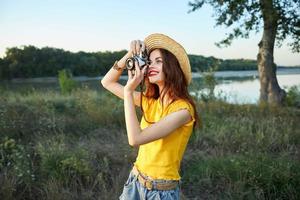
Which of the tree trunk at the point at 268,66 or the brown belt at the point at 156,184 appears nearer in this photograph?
the brown belt at the point at 156,184

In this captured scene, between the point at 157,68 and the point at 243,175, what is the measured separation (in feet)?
7.16

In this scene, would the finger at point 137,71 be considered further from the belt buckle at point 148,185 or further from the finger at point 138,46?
the belt buckle at point 148,185

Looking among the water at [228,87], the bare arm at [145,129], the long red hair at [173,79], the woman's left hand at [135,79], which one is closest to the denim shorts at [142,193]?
the bare arm at [145,129]

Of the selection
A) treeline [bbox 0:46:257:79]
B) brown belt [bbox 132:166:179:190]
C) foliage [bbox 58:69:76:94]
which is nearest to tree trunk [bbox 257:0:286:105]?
foliage [bbox 58:69:76:94]

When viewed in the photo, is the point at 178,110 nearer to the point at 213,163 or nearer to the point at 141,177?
the point at 141,177

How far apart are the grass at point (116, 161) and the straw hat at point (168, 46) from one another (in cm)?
184

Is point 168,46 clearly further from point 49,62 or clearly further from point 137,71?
point 49,62

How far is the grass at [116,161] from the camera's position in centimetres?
341

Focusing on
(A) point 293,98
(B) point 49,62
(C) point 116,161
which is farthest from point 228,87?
(B) point 49,62

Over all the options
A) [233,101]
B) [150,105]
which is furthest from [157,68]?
[233,101]

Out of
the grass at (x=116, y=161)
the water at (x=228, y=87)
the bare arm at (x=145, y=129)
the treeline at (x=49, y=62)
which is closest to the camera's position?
the bare arm at (x=145, y=129)

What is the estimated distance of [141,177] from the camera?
73.3 inches

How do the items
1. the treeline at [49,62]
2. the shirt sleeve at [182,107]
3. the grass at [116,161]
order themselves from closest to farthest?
the shirt sleeve at [182,107] < the grass at [116,161] < the treeline at [49,62]

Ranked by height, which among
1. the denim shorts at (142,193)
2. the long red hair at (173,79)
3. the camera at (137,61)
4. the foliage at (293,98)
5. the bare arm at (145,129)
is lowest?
the foliage at (293,98)
